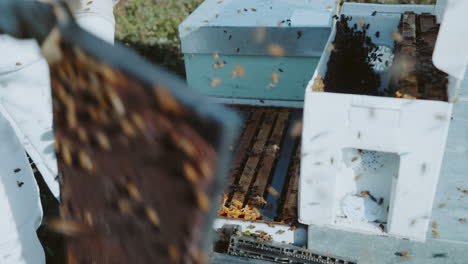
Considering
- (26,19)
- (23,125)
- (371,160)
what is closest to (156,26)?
(23,125)

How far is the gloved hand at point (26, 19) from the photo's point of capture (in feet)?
3.19

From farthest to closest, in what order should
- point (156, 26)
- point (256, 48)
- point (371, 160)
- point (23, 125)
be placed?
point (156, 26) → point (256, 48) → point (23, 125) → point (371, 160)

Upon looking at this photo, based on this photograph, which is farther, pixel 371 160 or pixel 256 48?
pixel 256 48

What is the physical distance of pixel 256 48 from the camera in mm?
3381

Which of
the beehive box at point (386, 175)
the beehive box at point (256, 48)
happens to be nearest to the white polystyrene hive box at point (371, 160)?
the beehive box at point (386, 175)

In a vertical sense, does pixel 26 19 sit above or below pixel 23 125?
above

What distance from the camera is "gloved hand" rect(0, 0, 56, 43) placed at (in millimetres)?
972

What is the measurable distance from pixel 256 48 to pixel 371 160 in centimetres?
154

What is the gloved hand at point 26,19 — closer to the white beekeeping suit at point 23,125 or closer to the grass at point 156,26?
the white beekeeping suit at point 23,125

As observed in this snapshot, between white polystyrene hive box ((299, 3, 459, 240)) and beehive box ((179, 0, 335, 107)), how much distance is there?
84 centimetres

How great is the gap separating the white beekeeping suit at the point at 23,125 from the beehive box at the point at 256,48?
1227mm

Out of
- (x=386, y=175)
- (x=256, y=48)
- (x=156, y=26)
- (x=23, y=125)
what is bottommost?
(x=156, y=26)

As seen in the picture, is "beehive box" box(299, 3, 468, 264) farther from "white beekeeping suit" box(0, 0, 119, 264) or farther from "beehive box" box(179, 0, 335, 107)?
"white beekeeping suit" box(0, 0, 119, 264)

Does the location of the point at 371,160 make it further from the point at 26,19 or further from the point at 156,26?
the point at 156,26
